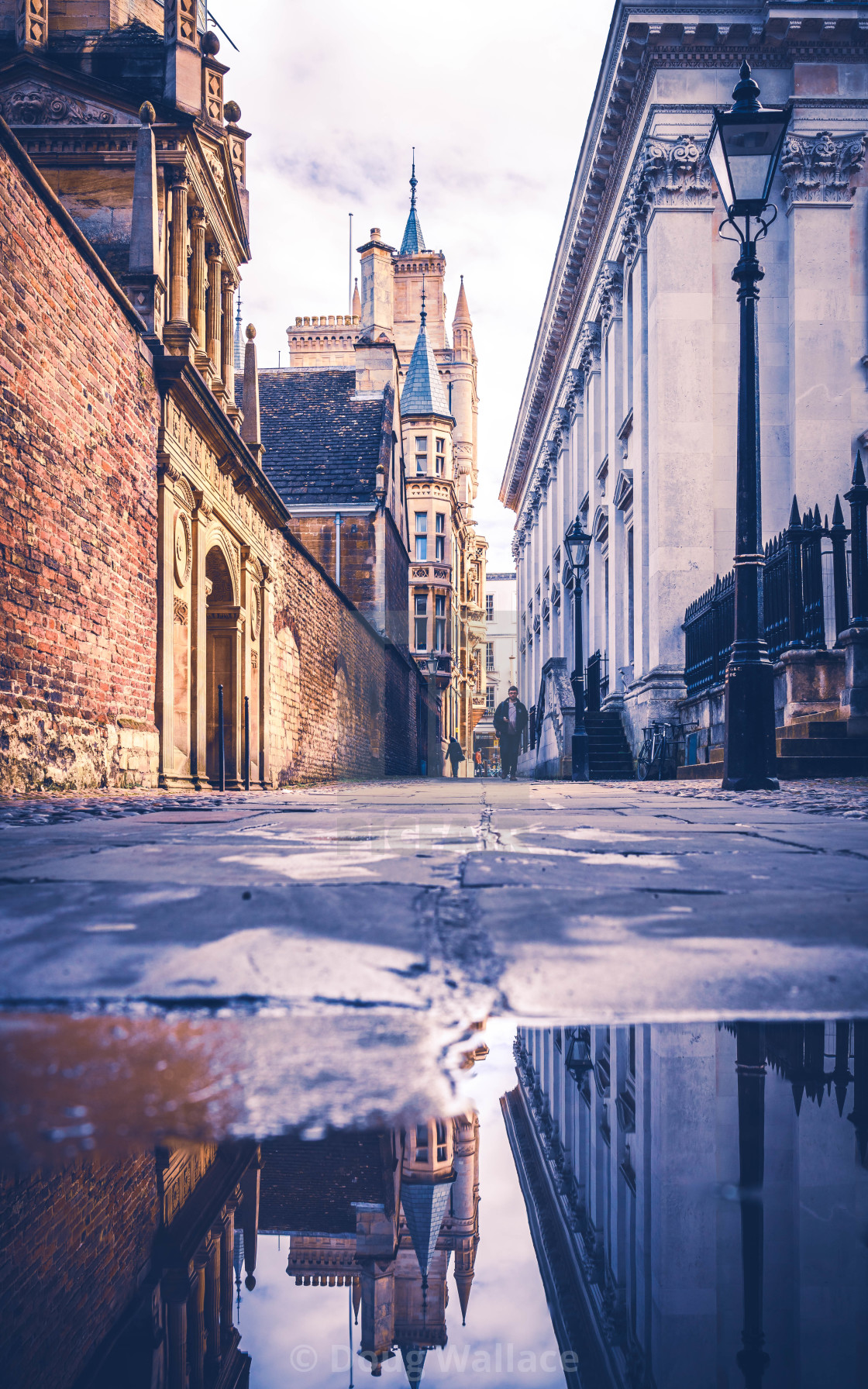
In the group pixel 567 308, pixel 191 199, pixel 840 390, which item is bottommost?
pixel 840 390

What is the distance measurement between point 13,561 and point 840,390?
52.3ft

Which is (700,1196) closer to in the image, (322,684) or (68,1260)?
(68,1260)

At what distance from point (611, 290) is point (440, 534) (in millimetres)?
29153

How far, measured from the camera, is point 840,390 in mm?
18000

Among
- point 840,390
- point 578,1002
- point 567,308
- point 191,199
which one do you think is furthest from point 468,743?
point 578,1002

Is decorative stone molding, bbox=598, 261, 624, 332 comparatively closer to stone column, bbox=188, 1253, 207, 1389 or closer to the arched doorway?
the arched doorway

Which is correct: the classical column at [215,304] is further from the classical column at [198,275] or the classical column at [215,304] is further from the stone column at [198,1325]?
the stone column at [198,1325]

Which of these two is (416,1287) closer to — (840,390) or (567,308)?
(840,390)

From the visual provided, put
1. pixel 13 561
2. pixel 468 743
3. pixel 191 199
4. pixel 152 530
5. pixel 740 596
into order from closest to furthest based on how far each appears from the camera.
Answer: pixel 13 561
pixel 740 596
pixel 152 530
pixel 191 199
pixel 468 743

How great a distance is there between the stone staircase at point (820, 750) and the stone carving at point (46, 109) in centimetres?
1130

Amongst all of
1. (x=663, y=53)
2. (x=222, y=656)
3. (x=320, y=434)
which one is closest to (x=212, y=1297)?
(x=222, y=656)

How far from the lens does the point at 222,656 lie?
1370 centimetres

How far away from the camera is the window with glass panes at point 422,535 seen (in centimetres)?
5222

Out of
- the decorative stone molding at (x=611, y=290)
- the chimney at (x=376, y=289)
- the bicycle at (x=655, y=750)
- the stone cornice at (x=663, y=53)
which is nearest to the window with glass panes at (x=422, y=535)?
the chimney at (x=376, y=289)
